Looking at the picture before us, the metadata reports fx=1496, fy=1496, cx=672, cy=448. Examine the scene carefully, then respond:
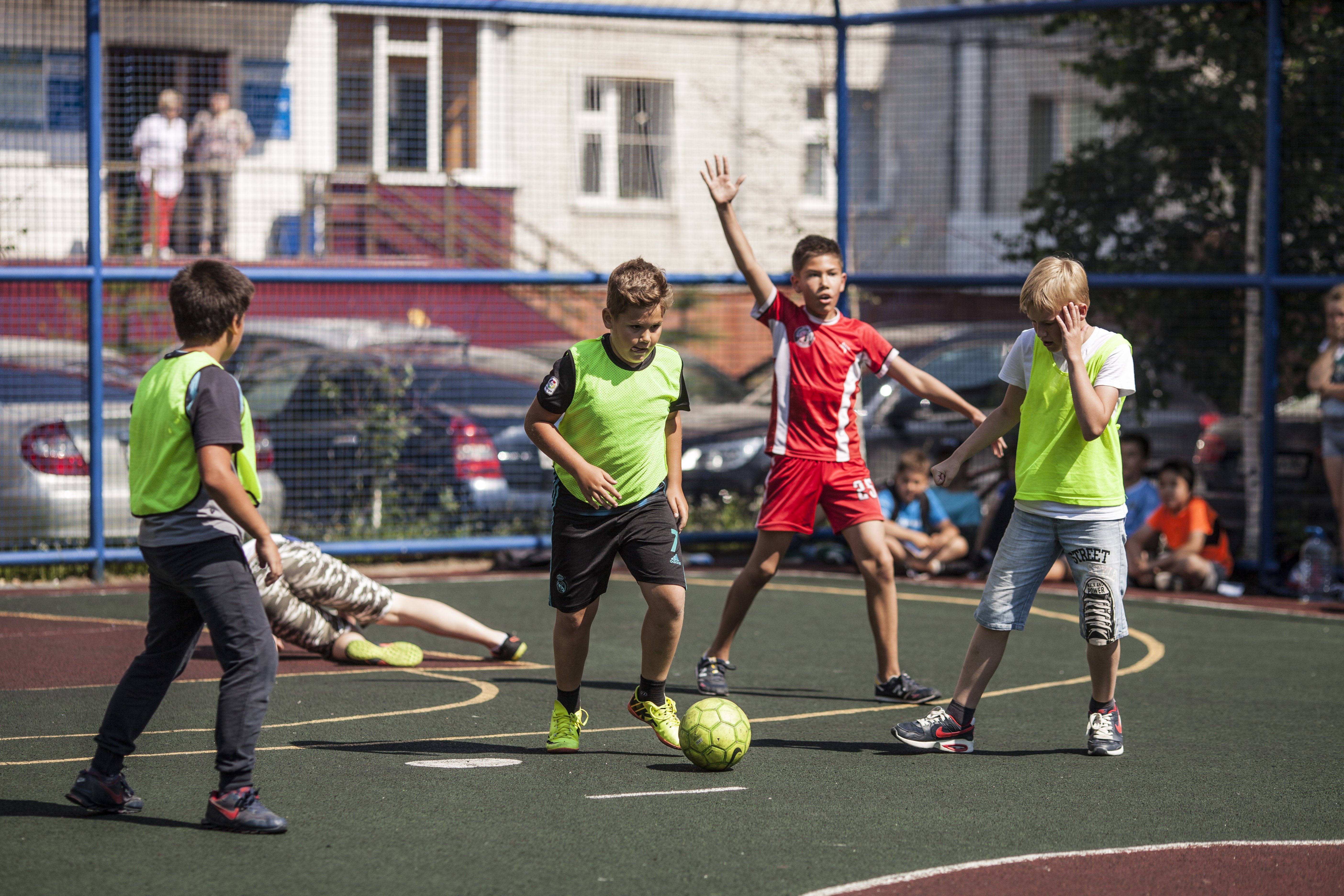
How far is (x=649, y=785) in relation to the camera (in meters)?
5.00

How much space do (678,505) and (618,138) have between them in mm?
6155

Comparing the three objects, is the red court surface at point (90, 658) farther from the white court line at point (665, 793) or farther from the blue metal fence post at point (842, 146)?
the blue metal fence post at point (842, 146)

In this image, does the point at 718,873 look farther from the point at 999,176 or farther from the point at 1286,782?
Result: the point at 999,176

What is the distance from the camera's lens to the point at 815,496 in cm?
677

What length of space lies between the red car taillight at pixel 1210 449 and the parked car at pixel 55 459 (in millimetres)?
6517

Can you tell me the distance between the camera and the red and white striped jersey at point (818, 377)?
6.81 m

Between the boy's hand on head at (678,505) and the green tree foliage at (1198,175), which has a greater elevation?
the green tree foliage at (1198,175)

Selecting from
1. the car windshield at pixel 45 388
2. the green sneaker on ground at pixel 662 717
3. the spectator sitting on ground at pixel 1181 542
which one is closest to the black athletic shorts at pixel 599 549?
the green sneaker on ground at pixel 662 717

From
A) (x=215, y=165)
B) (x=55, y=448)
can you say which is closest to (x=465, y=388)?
(x=215, y=165)

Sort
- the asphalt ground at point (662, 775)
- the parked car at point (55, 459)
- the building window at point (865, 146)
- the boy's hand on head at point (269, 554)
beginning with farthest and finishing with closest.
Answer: the building window at point (865, 146), the parked car at point (55, 459), the boy's hand on head at point (269, 554), the asphalt ground at point (662, 775)

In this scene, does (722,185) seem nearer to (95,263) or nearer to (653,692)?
(653,692)

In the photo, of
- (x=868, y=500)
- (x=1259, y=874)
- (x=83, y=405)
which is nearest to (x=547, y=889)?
(x=1259, y=874)

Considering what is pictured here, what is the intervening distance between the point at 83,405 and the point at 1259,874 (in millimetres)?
7960

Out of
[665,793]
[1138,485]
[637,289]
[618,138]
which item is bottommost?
[665,793]
